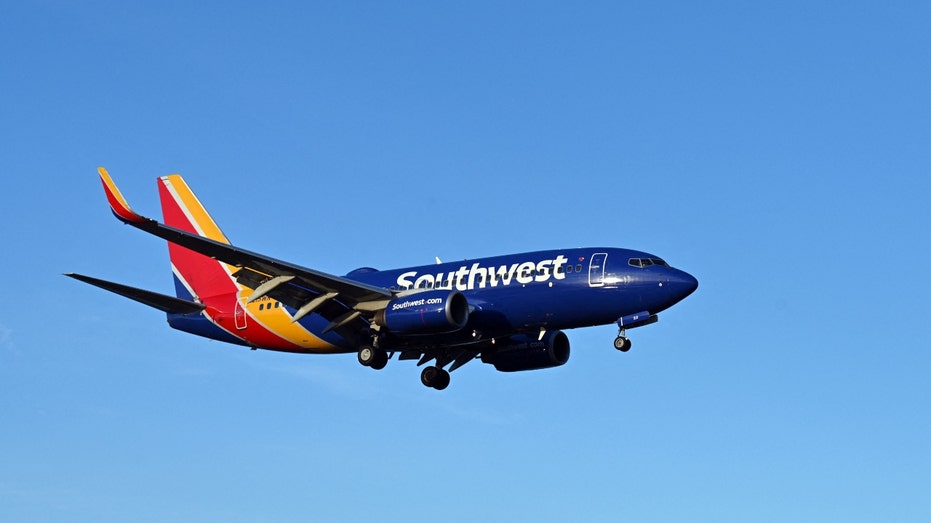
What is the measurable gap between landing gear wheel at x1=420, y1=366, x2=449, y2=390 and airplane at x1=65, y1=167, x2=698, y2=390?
0.18 feet

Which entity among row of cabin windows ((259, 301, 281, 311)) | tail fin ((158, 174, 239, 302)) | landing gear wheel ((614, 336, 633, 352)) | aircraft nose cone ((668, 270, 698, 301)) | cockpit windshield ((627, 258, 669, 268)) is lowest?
landing gear wheel ((614, 336, 633, 352))

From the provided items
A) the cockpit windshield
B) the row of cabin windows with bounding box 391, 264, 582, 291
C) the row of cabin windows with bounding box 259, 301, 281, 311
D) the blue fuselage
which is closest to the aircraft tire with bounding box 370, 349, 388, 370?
the row of cabin windows with bounding box 391, 264, 582, 291

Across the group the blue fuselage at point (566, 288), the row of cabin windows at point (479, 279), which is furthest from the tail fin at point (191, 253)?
the blue fuselage at point (566, 288)

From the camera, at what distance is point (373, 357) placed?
54.8m

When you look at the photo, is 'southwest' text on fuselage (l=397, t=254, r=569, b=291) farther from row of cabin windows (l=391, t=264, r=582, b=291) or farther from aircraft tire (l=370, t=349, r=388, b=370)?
aircraft tire (l=370, t=349, r=388, b=370)

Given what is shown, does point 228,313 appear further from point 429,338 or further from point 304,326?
point 429,338

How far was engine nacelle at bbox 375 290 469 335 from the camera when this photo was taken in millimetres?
51812

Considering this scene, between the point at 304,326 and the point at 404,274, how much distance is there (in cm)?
486

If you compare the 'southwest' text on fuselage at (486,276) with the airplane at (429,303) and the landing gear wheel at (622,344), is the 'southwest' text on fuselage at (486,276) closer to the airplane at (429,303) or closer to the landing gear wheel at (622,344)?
the airplane at (429,303)

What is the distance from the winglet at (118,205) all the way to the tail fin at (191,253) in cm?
1370

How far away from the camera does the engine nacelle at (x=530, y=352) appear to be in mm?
58594

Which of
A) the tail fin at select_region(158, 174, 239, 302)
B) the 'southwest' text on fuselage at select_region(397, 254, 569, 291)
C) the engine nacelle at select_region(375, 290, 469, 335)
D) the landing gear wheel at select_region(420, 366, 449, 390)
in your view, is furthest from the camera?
the tail fin at select_region(158, 174, 239, 302)

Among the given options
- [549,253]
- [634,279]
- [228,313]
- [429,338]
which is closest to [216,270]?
[228,313]

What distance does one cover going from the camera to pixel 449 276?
55312 millimetres
